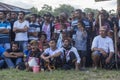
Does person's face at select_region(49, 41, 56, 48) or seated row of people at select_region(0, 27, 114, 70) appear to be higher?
person's face at select_region(49, 41, 56, 48)

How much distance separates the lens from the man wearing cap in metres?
11.6

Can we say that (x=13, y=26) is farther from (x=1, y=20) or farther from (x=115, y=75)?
(x=115, y=75)

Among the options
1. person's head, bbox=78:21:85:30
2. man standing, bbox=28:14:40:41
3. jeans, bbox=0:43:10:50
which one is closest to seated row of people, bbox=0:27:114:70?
person's head, bbox=78:21:85:30

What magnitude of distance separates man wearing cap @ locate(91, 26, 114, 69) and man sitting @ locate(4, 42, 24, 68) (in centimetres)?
249

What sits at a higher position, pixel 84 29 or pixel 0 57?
pixel 84 29

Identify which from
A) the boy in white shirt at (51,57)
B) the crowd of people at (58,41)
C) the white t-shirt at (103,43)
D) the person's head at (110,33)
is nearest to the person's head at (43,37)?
the crowd of people at (58,41)

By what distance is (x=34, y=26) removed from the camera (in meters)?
12.8

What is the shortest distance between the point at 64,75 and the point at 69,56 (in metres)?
1.35

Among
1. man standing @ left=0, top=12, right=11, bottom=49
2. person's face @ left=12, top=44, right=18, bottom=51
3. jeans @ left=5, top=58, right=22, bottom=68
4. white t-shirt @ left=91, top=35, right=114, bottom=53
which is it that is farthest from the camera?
man standing @ left=0, top=12, right=11, bottom=49

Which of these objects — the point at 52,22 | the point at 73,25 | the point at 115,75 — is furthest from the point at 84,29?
the point at 115,75

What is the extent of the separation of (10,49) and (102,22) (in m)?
3.23

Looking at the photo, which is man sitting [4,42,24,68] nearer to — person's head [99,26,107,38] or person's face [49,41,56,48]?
person's face [49,41,56,48]

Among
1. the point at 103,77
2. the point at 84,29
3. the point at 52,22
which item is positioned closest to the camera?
the point at 103,77

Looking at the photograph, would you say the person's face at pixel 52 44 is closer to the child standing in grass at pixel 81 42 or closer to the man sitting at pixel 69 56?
the man sitting at pixel 69 56
